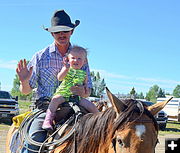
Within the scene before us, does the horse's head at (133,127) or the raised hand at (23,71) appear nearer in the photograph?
the horse's head at (133,127)

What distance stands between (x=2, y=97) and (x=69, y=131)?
1998cm

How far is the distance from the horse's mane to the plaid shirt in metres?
0.80

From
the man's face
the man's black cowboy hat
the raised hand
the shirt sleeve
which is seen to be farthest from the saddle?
the man's black cowboy hat

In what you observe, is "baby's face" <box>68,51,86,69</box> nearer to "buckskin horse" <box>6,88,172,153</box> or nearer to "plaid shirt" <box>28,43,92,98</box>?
"plaid shirt" <box>28,43,92,98</box>

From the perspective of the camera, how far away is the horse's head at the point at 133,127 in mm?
2824

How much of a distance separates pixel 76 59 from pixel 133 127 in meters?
1.30

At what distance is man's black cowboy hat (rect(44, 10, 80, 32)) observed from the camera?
4348 mm

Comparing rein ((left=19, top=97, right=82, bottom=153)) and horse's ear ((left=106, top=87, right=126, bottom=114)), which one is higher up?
horse's ear ((left=106, top=87, right=126, bottom=114))

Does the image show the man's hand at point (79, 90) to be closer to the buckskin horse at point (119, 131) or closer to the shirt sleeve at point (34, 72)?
the buckskin horse at point (119, 131)

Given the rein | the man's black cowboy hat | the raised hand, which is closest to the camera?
the rein

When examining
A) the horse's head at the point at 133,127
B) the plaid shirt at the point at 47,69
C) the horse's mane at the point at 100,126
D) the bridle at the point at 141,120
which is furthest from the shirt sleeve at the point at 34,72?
the bridle at the point at 141,120

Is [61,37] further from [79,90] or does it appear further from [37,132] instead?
[37,132]

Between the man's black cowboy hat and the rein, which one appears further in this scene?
the man's black cowboy hat

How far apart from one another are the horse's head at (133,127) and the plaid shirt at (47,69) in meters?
1.35
